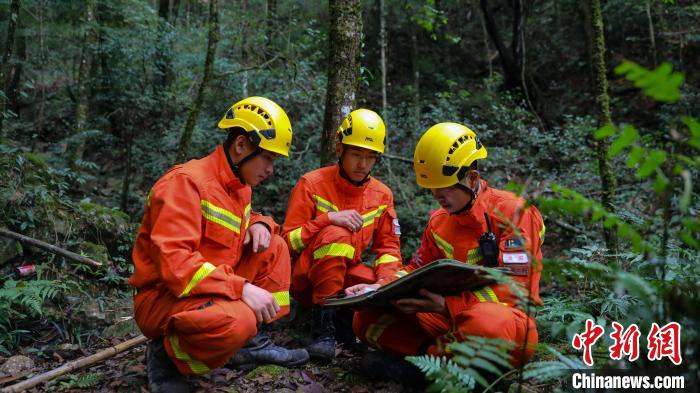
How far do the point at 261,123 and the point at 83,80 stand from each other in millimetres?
7813

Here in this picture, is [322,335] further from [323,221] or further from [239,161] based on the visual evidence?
[239,161]

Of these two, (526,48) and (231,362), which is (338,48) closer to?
(231,362)

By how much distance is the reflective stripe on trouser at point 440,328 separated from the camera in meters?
2.69

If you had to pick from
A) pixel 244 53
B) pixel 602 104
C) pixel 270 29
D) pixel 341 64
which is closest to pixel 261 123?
pixel 341 64

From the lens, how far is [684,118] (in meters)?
1.37

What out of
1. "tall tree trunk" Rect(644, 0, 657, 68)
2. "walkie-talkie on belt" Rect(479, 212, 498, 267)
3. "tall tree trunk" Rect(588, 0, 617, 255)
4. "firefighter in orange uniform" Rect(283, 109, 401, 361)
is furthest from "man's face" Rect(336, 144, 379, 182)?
"tall tree trunk" Rect(644, 0, 657, 68)

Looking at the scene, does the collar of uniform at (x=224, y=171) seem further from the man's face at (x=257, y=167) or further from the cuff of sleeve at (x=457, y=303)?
the cuff of sleeve at (x=457, y=303)

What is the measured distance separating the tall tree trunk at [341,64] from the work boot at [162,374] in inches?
94.4

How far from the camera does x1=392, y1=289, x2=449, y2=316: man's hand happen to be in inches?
116

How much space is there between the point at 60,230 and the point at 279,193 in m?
3.69

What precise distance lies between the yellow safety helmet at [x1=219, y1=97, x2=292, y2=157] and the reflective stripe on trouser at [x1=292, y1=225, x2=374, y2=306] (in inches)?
33.4

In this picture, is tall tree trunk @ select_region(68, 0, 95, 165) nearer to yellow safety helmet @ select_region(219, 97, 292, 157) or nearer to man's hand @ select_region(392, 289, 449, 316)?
yellow safety helmet @ select_region(219, 97, 292, 157)

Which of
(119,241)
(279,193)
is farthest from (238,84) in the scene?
(119,241)

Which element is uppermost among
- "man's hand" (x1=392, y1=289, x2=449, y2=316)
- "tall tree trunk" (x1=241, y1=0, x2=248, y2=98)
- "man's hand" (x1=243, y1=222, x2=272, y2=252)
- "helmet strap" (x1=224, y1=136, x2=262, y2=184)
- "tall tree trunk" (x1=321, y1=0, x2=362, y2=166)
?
"tall tree trunk" (x1=241, y1=0, x2=248, y2=98)
